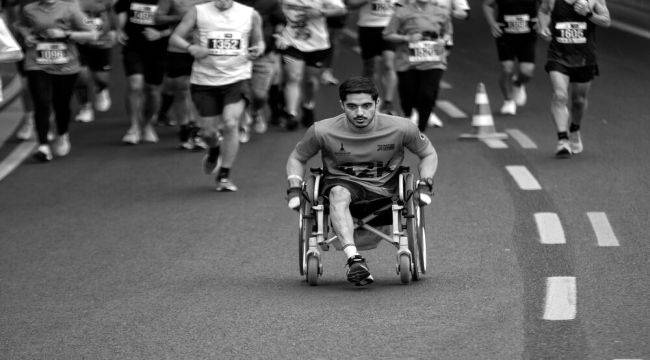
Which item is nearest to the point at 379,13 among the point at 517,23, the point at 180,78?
the point at 517,23

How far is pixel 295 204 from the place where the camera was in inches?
382

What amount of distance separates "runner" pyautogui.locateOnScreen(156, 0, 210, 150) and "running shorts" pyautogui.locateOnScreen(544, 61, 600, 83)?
3.48m

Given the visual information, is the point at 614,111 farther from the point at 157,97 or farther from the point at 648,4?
the point at 648,4

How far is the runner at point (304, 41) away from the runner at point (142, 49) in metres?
1.37

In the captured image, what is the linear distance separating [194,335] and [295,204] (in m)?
1.35

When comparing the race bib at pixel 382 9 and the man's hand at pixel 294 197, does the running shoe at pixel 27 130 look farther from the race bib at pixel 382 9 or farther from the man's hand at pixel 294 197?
the man's hand at pixel 294 197

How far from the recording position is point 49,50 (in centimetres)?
1638

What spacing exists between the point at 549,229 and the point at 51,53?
20.9ft

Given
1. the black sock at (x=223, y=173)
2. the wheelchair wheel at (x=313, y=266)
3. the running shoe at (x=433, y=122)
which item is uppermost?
the wheelchair wheel at (x=313, y=266)

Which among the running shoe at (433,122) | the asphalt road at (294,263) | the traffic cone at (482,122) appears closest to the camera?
the asphalt road at (294,263)

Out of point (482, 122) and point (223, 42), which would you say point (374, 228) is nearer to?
point (223, 42)

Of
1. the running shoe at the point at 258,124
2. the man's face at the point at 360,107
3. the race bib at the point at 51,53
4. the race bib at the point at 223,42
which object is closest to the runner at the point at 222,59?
the race bib at the point at 223,42

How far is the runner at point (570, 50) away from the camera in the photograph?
15.6m

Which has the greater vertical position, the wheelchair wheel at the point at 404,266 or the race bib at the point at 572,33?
the wheelchair wheel at the point at 404,266
